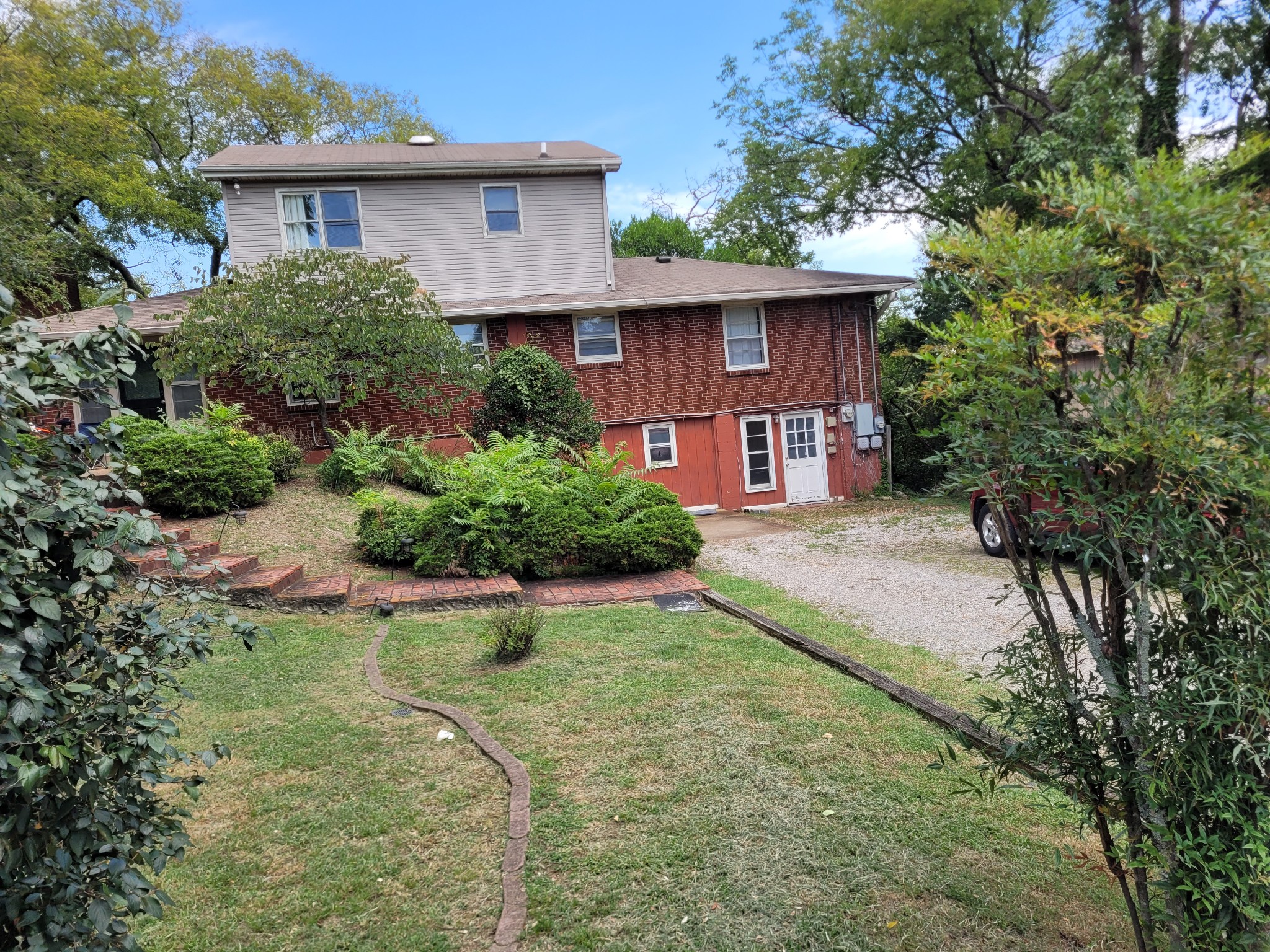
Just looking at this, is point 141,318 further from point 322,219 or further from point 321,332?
point 321,332

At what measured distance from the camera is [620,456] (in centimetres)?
1040

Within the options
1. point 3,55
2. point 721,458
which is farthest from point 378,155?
point 3,55

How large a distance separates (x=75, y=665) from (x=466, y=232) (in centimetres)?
1594

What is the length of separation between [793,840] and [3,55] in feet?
88.8

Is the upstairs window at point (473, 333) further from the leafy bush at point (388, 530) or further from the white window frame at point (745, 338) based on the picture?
the leafy bush at point (388, 530)

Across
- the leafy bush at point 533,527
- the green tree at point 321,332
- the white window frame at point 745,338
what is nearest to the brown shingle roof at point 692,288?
the white window frame at point 745,338

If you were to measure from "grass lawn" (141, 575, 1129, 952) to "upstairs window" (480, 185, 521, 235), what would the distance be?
13153mm


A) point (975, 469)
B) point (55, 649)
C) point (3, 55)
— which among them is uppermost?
point (3, 55)

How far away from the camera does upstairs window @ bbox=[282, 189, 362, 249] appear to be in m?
15.6

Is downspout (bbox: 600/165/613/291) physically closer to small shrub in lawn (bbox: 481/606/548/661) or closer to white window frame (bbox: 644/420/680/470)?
white window frame (bbox: 644/420/680/470)

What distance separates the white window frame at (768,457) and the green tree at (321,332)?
6276 mm

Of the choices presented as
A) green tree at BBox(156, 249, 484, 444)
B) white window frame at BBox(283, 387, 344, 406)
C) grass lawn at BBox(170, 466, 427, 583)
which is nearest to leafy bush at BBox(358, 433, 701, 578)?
grass lawn at BBox(170, 466, 427, 583)

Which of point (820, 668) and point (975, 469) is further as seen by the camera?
point (820, 668)

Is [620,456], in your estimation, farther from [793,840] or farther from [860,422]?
[860,422]
